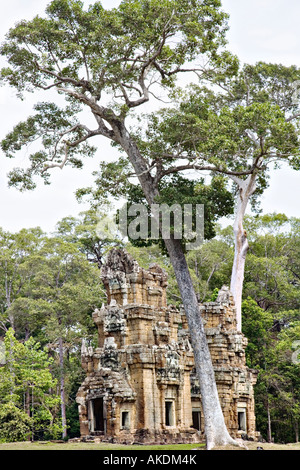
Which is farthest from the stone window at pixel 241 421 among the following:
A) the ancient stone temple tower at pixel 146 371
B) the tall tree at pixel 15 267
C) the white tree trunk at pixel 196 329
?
the tall tree at pixel 15 267

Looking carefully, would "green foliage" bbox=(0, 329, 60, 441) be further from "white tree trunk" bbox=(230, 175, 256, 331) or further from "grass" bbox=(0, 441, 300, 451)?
"white tree trunk" bbox=(230, 175, 256, 331)

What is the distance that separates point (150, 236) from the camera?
18.7m

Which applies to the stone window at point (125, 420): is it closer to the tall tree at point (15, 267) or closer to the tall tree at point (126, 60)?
the tall tree at point (126, 60)

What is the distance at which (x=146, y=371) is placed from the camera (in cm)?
1875

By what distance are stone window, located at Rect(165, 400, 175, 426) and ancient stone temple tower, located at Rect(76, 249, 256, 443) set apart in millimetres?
31

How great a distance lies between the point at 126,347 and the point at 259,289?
56.3 ft

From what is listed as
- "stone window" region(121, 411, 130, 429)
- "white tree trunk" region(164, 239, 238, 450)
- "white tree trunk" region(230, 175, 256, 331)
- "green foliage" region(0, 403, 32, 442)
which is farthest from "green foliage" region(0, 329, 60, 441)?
"white tree trunk" region(164, 239, 238, 450)

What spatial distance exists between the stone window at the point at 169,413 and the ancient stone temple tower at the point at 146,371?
0.03 meters

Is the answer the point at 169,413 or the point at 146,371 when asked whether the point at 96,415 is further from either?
the point at 169,413

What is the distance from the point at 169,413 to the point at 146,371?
1.86 metres

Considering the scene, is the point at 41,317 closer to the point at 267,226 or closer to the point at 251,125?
the point at 267,226

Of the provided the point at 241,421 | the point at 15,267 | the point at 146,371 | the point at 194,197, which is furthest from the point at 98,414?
the point at 15,267
